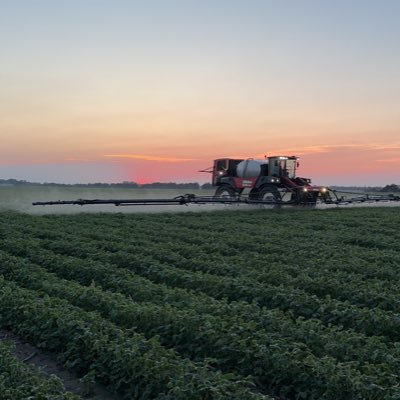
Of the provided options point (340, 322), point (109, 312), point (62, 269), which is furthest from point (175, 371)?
point (62, 269)

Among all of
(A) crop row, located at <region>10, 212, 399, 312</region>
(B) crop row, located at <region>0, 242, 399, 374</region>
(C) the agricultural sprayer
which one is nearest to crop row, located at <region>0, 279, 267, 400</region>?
(B) crop row, located at <region>0, 242, 399, 374</region>

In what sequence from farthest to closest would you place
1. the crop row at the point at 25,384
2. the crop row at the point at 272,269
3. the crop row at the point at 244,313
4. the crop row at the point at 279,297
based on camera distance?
the crop row at the point at 272,269, the crop row at the point at 279,297, the crop row at the point at 244,313, the crop row at the point at 25,384

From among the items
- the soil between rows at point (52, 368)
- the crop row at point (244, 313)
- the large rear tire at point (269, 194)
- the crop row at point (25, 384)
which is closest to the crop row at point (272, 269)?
the crop row at point (244, 313)

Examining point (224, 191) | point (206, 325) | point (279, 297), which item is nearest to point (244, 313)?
point (206, 325)

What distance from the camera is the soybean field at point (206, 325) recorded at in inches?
202

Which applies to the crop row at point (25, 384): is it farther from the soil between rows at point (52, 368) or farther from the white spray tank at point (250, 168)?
the white spray tank at point (250, 168)

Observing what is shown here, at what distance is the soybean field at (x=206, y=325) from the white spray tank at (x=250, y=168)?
20650mm

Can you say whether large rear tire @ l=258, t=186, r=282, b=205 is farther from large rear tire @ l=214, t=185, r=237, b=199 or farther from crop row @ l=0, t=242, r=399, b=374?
crop row @ l=0, t=242, r=399, b=374

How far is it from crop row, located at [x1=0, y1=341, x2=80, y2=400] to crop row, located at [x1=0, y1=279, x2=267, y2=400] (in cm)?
59

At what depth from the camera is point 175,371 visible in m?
5.21

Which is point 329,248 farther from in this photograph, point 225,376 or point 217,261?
point 225,376

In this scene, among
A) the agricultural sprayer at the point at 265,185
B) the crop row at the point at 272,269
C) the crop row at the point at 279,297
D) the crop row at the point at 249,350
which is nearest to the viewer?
the crop row at the point at 249,350

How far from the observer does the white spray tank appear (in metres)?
33.6

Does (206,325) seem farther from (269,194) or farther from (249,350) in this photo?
(269,194)
